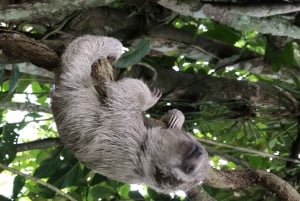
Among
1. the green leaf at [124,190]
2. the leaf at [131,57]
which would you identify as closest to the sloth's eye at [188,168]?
the leaf at [131,57]

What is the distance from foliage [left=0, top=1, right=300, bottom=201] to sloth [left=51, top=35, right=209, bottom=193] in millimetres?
131

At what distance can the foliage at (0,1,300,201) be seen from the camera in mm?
2299

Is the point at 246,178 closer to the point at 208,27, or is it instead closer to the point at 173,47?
the point at 173,47

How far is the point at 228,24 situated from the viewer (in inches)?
89.6

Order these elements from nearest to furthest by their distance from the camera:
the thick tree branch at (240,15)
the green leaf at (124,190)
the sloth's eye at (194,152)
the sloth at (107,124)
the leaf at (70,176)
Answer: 1. the sloth's eye at (194,152)
2. the sloth at (107,124)
3. the thick tree branch at (240,15)
4. the leaf at (70,176)
5. the green leaf at (124,190)

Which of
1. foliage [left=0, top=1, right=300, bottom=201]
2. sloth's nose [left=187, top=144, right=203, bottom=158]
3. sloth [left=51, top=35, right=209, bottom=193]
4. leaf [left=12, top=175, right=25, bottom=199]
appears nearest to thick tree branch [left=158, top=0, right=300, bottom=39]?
foliage [left=0, top=1, right=300, bottom=201]

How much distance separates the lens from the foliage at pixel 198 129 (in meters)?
2.30

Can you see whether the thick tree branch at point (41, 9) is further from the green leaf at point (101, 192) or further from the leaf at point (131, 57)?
the green leaf at point (101, 192)

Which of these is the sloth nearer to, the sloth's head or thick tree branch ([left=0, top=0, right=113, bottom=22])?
the sloth's head

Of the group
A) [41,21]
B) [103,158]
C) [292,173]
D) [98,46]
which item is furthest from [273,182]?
[41,21]

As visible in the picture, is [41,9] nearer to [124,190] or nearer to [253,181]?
[253,181]

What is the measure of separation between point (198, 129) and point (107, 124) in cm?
111

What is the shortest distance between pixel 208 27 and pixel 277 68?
0.42 meters

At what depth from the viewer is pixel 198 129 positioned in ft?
9.18
